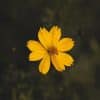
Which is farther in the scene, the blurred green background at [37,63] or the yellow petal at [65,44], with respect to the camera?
the blurred green background at [37,63]

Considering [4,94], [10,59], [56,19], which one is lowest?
[4,94]

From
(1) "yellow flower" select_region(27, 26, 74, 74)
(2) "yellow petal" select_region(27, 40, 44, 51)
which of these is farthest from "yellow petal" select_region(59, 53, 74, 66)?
(2) "yellow petal" select_region(27, 40, 44, 51)

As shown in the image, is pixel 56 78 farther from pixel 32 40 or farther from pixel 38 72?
pixel 32 40

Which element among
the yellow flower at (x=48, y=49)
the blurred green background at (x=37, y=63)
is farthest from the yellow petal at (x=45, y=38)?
the blurred green background at (x=37, y=63)

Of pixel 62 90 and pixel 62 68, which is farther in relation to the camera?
pixel 62 90

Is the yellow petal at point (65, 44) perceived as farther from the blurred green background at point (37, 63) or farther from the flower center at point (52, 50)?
the blurred green background at point (37, 63)

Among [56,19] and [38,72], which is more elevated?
[56,19]

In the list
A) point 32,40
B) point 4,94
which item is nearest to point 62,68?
point 32,40

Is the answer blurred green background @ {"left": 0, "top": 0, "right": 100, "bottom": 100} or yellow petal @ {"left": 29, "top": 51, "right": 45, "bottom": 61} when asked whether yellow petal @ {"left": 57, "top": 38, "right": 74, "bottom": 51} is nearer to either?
yellow petal @ {"left": 29, "top": 51, "right": 45, "bottom": 61}
